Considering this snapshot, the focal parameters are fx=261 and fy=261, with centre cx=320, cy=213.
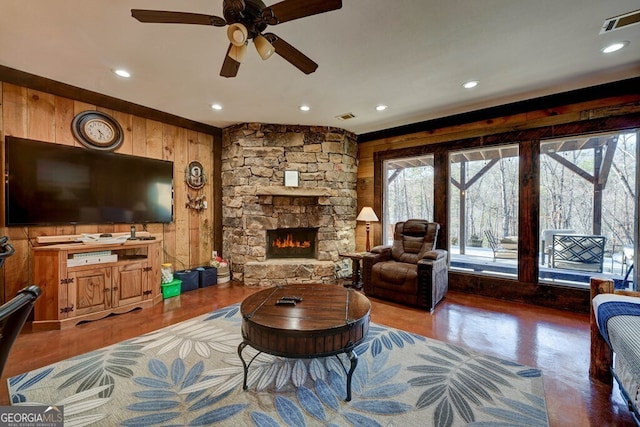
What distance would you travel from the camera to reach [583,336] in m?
2.55

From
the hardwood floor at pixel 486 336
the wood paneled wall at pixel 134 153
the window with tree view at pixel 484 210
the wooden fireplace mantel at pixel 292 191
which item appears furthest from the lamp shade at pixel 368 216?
the wood paneled wall at pixel 134 153

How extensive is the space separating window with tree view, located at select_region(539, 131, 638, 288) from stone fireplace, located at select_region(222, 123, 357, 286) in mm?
2869

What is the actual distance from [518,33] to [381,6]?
1.22 metres

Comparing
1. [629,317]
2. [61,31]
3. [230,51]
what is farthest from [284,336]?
[61,31]

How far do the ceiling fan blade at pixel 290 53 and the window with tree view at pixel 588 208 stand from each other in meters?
3.38

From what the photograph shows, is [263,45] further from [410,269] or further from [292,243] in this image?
[292,243]

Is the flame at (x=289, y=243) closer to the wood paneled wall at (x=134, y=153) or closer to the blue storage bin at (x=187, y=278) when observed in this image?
the wood paneled wall at (x=134, y=153)

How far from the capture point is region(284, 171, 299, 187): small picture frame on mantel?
14.1 ft

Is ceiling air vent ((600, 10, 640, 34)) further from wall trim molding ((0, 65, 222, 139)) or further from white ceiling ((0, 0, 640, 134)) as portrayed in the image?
wall trim molding ((0, 65, 222, 139))

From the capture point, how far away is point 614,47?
7.59 ft

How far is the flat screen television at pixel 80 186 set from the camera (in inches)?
107

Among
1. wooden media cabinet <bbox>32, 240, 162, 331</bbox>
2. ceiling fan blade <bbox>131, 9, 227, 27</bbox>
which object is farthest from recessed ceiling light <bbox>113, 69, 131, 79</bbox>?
wooden media cabinet <bbox>32, 240, 162, 331</bbox>

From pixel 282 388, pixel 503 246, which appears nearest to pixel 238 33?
pixel 282 388

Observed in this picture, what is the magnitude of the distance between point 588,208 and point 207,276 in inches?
212
